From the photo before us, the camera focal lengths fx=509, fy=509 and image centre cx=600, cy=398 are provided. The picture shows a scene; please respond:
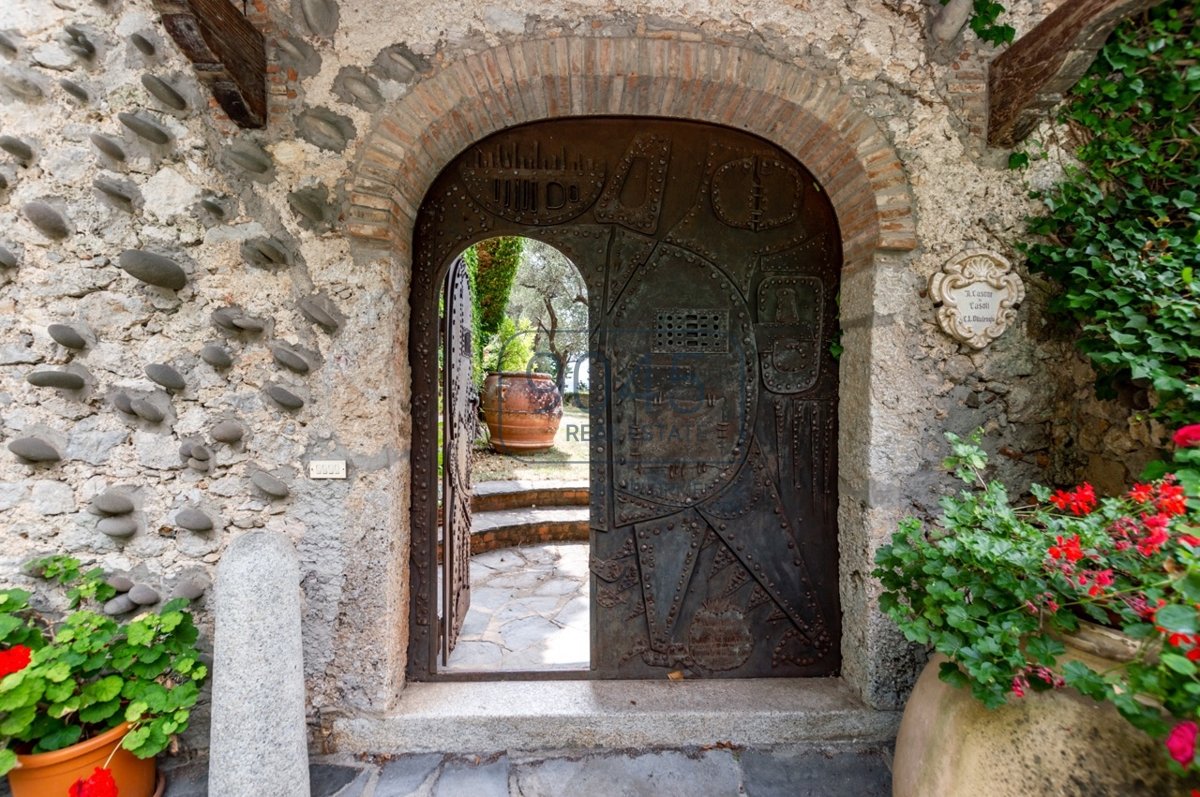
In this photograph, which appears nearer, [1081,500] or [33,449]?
[1081,500]

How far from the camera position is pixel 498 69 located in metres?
2.10

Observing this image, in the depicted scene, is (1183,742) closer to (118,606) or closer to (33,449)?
Result: (118,606)

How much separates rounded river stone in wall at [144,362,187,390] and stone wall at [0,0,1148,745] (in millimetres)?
12

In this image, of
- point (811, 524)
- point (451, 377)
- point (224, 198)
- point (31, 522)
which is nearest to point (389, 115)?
point (224, 198)

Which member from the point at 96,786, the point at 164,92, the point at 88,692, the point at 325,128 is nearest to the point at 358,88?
the point at 325,128

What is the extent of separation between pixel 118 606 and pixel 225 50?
2.15 m

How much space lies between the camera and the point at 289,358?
2.05 m

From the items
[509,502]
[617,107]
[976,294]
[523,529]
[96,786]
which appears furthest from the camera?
[509,502]

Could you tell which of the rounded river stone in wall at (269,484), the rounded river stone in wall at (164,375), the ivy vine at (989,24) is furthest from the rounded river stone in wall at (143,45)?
the ivy vine at (989,24)

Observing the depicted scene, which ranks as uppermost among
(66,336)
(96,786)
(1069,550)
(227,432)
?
(66,336)

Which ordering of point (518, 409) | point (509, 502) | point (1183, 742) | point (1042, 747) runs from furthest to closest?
point (518, 409), point (509, 502), point (1042, 747), point (1183, 742)

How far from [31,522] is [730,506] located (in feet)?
9.60

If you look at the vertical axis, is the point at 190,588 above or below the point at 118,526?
below

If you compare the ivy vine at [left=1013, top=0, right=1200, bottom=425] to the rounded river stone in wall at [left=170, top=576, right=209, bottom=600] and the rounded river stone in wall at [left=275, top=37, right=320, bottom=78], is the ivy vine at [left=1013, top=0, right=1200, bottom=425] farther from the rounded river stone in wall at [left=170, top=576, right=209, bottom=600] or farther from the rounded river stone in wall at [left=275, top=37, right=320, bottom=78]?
the rounded river stone in wall at [left=170, top=576, right=209, bottom=600]
